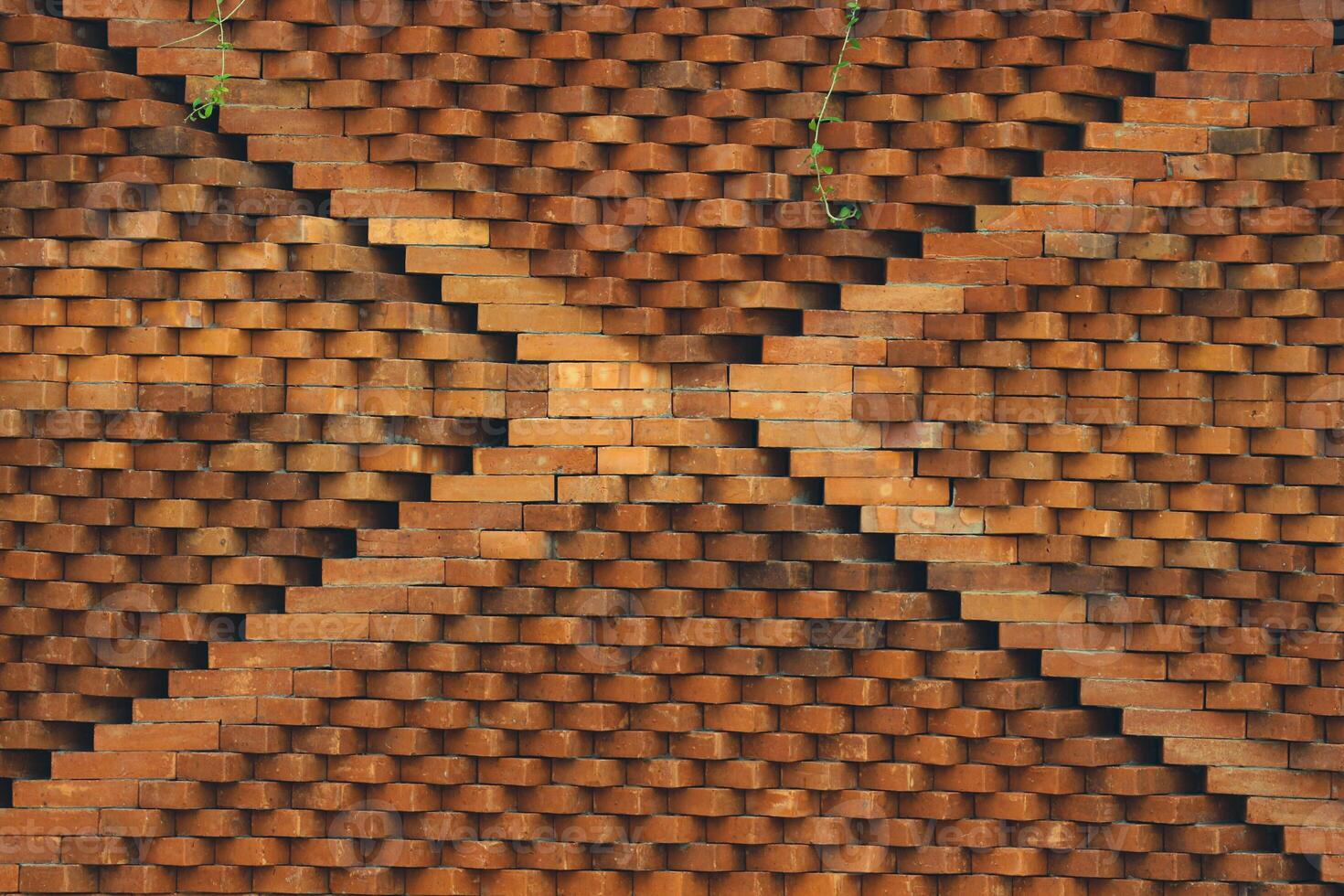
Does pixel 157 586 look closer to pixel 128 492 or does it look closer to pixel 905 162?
pixel 128 492

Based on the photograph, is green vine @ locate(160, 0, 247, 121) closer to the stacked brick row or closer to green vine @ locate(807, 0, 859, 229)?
the stacked brick row

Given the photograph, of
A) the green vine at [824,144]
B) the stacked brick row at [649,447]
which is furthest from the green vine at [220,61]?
the green vine at [824,144]

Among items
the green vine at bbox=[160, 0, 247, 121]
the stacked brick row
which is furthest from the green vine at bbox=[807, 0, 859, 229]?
the green vine at bbox=[160, 0, 247, 121]

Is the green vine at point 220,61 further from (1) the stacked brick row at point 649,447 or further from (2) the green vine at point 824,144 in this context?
(2) the green vine at point 824,144

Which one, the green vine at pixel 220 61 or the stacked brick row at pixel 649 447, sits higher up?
the green vine at pixel 220 61

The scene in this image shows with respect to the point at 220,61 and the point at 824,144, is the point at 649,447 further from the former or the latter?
the point at 220,61
